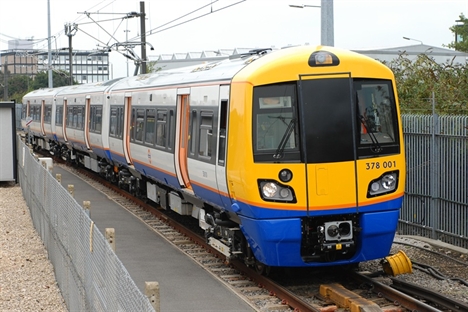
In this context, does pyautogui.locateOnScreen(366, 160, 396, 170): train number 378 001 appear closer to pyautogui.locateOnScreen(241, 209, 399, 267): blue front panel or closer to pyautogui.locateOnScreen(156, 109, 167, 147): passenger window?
pyautogui.locateOnScreen(241, 209, 399, 267): blue front panel

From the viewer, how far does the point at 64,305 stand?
10.2m

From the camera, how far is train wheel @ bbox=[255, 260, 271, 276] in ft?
33.1

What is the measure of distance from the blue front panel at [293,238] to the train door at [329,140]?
328 mm

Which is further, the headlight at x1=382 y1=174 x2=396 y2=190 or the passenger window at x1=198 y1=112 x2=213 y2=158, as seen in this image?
the passenger window at x1=198 y1=112 x2=213 y2=158

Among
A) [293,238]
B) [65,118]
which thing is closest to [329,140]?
[293,238]

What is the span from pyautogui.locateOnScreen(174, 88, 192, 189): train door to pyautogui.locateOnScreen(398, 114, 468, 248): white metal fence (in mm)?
3891

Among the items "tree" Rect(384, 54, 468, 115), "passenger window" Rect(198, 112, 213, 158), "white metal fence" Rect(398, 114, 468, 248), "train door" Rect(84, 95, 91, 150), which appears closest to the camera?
"passenger window" Rect(198, 112, 213, 158)

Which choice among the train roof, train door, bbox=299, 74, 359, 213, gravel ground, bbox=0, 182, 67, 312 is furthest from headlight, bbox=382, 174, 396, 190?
gravel ground, bbox=0, 182, 67, 312

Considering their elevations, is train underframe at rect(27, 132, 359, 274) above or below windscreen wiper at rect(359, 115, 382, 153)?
below

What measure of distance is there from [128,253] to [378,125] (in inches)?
190

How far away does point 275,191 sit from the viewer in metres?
9.22

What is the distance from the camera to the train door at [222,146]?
10078 millimetres

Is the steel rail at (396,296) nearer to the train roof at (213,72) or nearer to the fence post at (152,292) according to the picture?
the train roof at (213,72)

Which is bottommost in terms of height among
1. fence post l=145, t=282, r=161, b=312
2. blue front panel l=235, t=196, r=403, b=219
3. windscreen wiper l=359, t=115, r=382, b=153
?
blue front panel l=235, t=196, r=403, b=219
